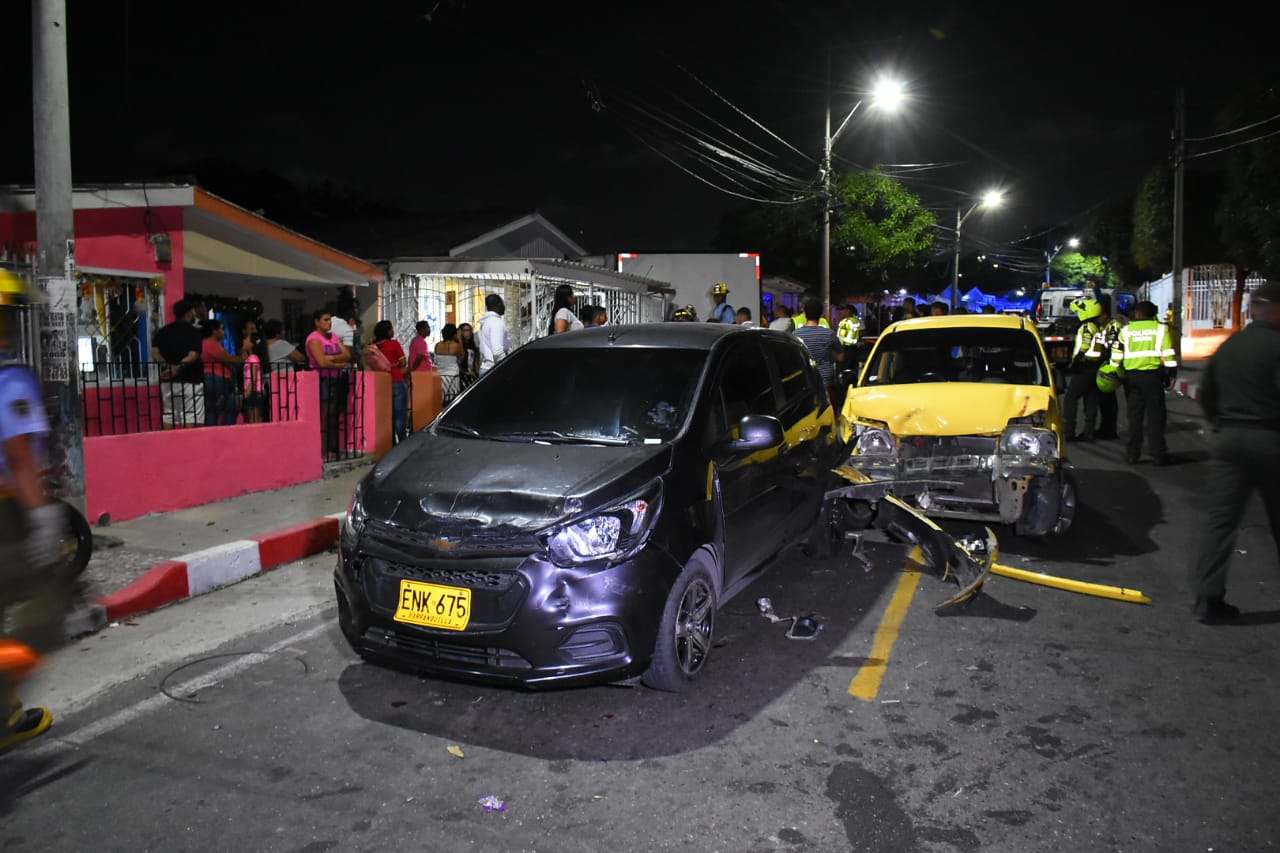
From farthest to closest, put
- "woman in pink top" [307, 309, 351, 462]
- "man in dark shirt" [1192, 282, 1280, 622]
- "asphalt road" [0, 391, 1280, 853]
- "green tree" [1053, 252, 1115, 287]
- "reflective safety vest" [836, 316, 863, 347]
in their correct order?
"green tree" [1053, 252, 1115, 287], "reflective safety vest" [836, 316, 863, 347], "woman in pink top" [307, 309, 351, 462], "man in dark shirt" [1192, 282, 1280, 622], "asphalt road" [0, 391, 1280, 853]

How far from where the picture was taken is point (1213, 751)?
→ 3.67 m

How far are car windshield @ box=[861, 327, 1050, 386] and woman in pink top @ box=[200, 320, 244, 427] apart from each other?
20.7 feet

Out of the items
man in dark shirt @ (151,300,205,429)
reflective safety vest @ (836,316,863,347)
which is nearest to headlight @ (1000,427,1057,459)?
man in dark shirt @ (151,300,205,429)

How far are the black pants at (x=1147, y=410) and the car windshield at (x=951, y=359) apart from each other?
2.54 meters

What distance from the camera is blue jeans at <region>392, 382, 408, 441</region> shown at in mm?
11494

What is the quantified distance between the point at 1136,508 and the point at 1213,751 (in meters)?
5.26

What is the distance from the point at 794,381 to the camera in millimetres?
6137

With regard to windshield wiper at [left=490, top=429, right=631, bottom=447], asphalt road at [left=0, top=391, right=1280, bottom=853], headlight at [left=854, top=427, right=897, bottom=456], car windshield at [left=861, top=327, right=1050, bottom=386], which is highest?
car windshield at [left=861, top=327, right=1050, bottom=386]

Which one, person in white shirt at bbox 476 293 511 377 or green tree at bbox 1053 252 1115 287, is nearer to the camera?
person in white shirt at bbox 476 293 511 377

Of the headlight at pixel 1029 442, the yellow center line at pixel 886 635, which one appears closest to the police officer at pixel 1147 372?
the headlight at pixel 1029 442

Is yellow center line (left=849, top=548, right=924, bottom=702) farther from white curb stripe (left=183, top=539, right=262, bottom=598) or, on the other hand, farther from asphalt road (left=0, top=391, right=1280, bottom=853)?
white curb stripe (left=183, top=539, right=262, bottom=598)

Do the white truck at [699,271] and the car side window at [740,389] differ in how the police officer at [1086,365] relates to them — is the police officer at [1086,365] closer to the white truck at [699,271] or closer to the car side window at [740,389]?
the car side window at [740,389]

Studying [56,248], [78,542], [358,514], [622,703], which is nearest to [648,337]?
[358,514]

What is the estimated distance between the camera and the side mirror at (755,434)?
4734mm
